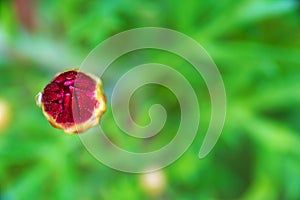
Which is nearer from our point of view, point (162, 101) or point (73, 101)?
point (73, 101)

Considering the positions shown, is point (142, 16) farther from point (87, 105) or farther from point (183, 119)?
point (87, 105)

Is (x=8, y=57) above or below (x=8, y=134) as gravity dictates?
above

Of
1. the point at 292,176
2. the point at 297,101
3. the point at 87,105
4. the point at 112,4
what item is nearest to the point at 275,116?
the point at 297,101

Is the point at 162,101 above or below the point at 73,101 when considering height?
below

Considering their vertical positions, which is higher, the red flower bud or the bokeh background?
the red flower bud

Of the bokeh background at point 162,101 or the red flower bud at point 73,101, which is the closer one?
the red flower bud at point 73,101

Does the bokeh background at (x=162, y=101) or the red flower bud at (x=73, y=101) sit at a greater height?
the red flower bud at (x=73, y=101)

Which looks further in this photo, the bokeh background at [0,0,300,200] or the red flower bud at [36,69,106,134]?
the bokeh background at [0,0,300,200]

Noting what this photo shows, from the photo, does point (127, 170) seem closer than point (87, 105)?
No
